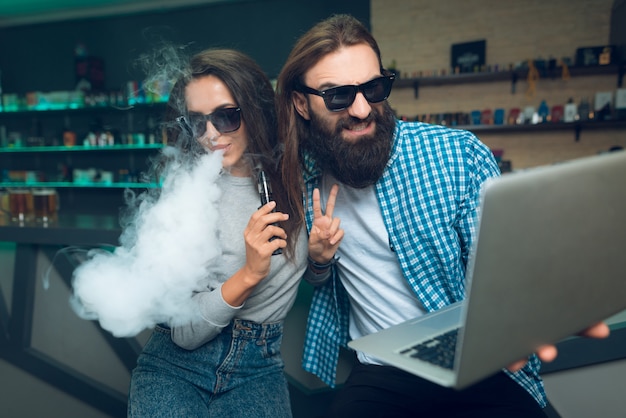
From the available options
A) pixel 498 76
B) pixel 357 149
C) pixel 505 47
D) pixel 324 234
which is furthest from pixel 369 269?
pixel 505 47

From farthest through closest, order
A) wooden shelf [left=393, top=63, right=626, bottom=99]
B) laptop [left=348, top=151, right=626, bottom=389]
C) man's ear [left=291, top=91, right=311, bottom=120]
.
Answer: wooden shelf [left=393, top=63, right=626, bottom=99] < man's ear [left=291, top=91, right=311, bottom=120] < laptop [left=348, top=151, right=626, bottom=389]

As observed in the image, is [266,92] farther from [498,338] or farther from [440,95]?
[440,95]

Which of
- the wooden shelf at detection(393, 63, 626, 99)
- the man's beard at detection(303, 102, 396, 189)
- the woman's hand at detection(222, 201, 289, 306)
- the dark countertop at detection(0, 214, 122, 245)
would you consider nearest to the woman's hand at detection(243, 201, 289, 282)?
the woman's hand at detection(222, 201, 289, 306)

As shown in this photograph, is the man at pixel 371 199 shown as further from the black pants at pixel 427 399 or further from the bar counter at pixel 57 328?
the bar counter at pixel 57 328

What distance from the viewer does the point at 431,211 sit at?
5.24 feet

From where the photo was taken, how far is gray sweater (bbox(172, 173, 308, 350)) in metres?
1.43

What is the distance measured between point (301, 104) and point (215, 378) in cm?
103

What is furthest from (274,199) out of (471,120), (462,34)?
(462,34)

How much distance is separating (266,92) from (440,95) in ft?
15.3

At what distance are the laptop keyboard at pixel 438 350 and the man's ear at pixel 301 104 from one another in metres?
0.99

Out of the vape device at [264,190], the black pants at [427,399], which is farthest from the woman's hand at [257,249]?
the black pants at [427,399]

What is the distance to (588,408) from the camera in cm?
187

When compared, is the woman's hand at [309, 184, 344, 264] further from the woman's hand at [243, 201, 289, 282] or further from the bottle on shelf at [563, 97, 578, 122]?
the bottle on shelf at [563, 97, 578, 122]

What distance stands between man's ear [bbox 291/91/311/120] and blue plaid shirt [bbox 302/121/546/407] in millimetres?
182
